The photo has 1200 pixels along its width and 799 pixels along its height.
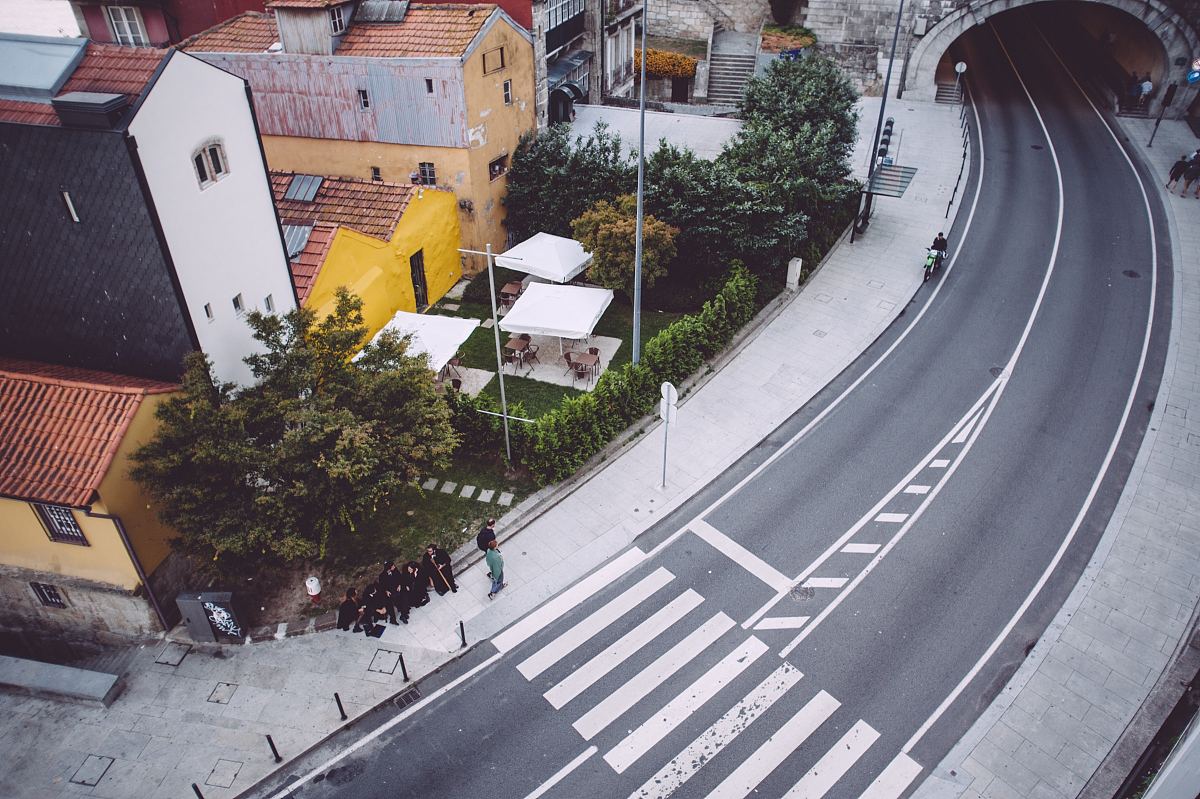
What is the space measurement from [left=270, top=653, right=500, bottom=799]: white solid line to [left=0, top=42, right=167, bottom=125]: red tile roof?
1451cm

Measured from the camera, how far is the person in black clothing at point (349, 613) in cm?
1823

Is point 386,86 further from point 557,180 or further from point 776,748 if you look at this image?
point 776,748

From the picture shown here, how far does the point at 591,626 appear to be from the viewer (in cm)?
1859

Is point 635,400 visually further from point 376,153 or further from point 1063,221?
point 1063,221

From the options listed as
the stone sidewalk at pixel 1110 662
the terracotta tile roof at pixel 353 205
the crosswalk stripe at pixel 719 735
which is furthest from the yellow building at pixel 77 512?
the stone sidewalk at pixel 1110 662

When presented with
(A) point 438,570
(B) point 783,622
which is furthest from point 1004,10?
(A) point 438,570

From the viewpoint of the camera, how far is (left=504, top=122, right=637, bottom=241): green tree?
103 ft

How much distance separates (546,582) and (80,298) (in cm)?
1298

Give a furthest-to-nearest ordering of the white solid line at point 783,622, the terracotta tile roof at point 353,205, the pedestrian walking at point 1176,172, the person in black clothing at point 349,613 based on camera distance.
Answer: the pedestrian walking at point 1176,172, the terracotta tile roof at point 353,205, the white solid line at point 783,622, the person in black clothing at point 349,613

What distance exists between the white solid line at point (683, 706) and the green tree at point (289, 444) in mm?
7545

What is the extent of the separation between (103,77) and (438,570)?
44.6ft

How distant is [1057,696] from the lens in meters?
16.9

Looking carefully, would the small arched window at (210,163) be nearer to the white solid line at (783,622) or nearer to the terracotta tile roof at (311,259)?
the terracotta tile roof at (311,259)

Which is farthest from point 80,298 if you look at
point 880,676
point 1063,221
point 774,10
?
point 774,10
